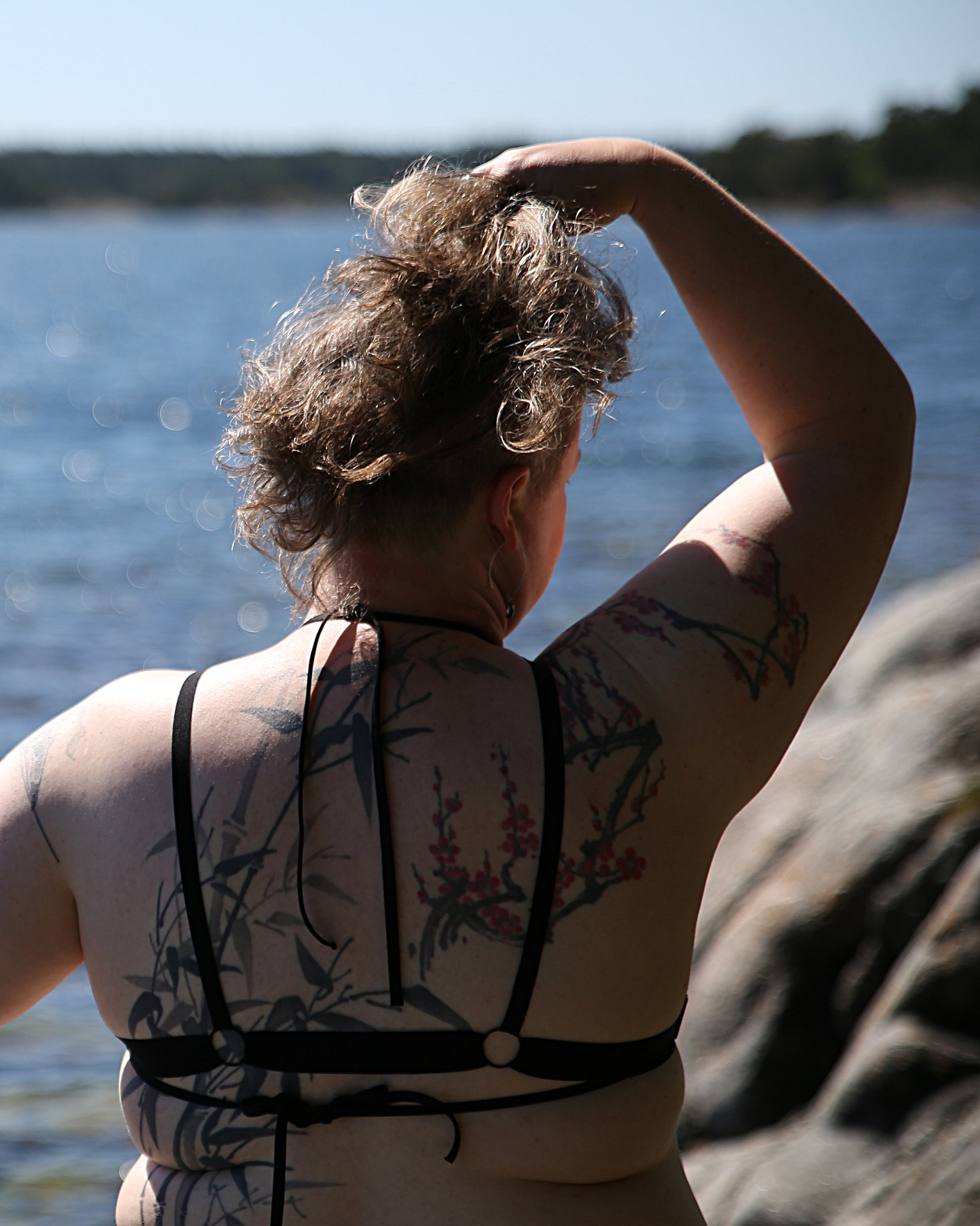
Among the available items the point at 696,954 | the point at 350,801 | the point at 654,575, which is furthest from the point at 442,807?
the point at 696,954

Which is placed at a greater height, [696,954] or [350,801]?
[350,801]

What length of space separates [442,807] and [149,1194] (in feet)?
1.81

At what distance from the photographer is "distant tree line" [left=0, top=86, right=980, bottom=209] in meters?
71.8

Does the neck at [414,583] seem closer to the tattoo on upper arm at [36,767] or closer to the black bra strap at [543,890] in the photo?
the black bra strap at [543,890]

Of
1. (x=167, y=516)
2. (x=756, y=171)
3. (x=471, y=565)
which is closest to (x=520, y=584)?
(x=471, y=565)

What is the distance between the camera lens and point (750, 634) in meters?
1.23

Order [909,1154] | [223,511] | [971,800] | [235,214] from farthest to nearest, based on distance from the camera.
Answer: [235,214], [223,511], [971,800], [909,1154]

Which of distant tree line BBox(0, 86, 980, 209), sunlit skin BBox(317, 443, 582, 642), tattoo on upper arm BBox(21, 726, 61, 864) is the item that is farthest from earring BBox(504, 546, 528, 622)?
distant tree line BBox(0, 86, 980, 209)

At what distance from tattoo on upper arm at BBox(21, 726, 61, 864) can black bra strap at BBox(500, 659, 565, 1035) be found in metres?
0.48

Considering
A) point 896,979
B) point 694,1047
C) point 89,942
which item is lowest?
point 694,1047

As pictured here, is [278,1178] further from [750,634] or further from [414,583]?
[750,634]

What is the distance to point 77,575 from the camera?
32.3ft

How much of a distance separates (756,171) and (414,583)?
75.2 meters

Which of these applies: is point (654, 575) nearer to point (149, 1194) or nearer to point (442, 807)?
point (442, 807)
